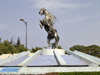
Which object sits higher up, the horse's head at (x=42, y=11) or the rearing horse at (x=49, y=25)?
the horse's head at (x=42, y=11)

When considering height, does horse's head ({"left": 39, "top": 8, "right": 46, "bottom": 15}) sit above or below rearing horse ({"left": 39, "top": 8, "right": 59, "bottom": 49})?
above

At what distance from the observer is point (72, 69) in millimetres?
10109

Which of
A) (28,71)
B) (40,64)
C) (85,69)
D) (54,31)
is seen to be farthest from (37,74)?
(54,31)

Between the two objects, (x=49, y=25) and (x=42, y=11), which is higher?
Result: (x=42, y=11)

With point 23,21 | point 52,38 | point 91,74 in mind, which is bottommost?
point 91,74

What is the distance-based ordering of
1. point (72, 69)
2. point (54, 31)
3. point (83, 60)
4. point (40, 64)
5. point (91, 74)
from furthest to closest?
point (54, 31) < point (83, 60) < point (40, 64) < point (72, 69) < point (91, 74)

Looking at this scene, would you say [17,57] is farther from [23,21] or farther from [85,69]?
[85,69]

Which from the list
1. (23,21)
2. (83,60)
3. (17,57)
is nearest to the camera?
(83,60)

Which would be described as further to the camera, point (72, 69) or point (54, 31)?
point (54, 31)

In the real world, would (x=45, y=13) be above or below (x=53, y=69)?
above

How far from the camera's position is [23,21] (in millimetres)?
20641

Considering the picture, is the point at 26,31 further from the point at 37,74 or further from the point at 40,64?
the point at 37,74

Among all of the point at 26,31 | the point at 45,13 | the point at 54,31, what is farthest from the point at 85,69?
the point at 26,31

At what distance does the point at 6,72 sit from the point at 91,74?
17.4 ft
